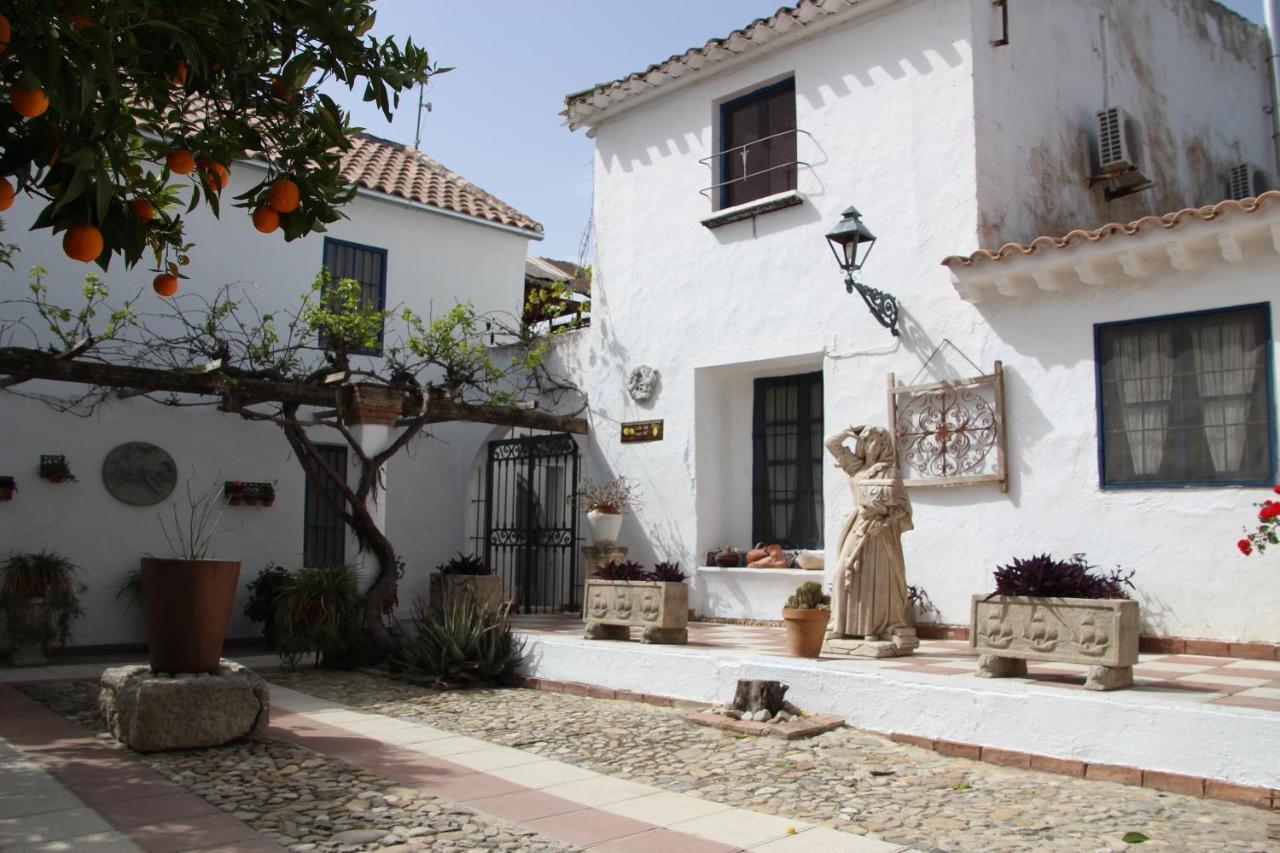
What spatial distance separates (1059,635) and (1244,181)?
830 cm

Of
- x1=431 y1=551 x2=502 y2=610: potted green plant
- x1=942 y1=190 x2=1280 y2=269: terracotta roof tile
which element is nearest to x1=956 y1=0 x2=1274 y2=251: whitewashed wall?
x1=942 y1=190 x2=1280 y2=269: terracotta roof tile

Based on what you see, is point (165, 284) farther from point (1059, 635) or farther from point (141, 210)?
point (1059, 635)

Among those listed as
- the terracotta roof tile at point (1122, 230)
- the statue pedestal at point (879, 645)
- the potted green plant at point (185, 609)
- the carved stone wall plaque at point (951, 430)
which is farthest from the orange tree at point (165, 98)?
the carved stone wall plaque at point (951, 430)

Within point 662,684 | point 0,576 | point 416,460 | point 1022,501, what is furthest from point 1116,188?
point 0,576

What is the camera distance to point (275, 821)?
15.9ft

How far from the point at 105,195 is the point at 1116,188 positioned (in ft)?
33.3

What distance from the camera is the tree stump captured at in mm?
6879

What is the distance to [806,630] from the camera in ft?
24.1

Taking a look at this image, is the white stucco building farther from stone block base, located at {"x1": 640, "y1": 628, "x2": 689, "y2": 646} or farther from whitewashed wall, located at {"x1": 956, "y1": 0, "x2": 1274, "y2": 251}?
stone block base, located at {"x1": 640, "y1": 628, "x2": 689, "y2": 646}

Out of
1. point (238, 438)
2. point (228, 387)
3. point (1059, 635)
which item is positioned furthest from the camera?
point (238, 438)

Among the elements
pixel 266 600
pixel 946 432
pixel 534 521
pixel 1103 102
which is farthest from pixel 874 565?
pixel 266 600

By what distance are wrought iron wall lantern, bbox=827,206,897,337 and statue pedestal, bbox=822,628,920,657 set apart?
3.13 meters

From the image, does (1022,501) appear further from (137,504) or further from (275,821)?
(137,504)

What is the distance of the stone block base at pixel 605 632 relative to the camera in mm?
9031
